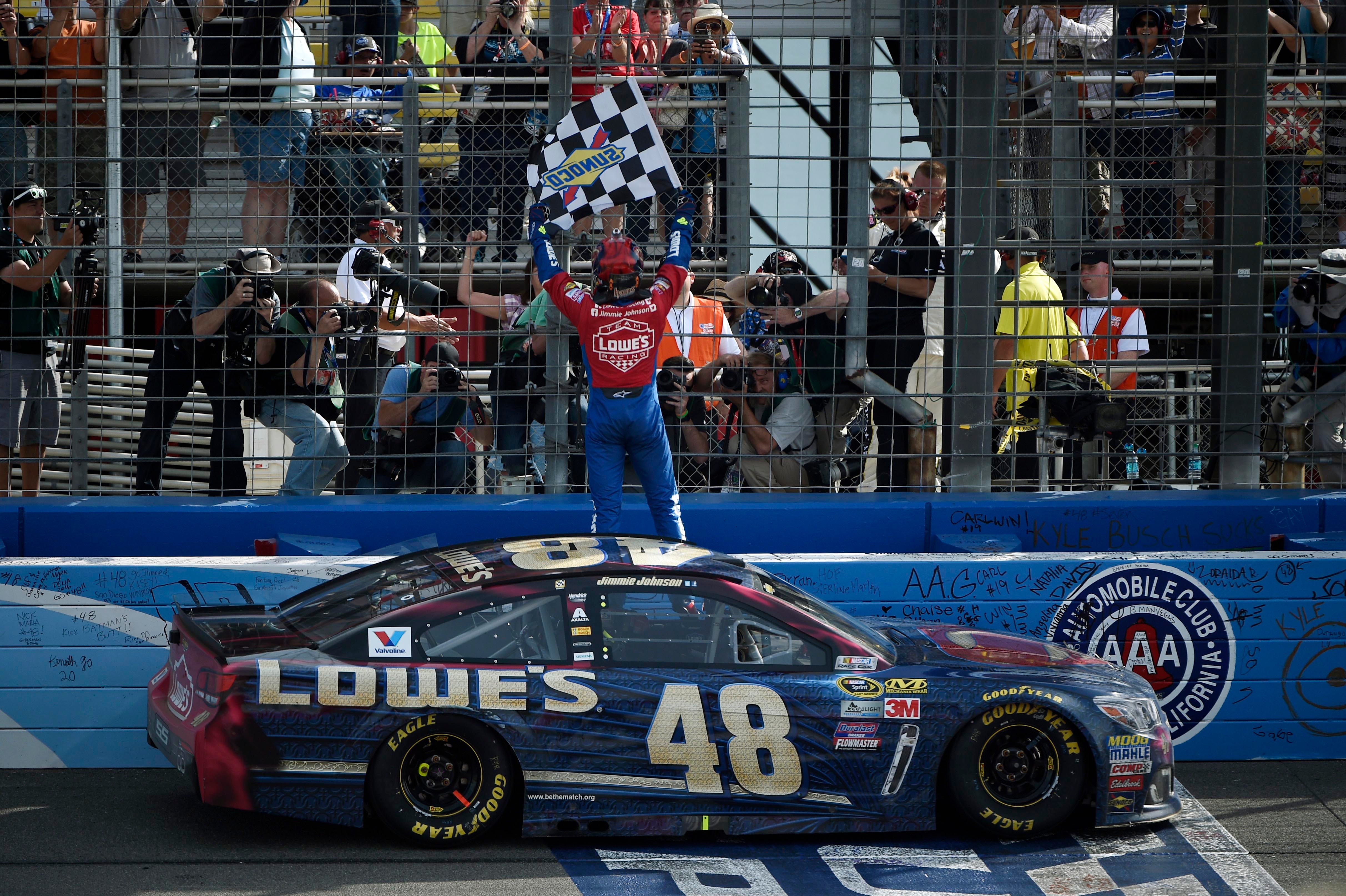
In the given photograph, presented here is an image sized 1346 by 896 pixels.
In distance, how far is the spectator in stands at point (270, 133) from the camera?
7.71m

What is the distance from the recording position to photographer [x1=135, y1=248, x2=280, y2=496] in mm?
7852

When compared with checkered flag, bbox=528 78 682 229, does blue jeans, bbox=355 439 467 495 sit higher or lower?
lower

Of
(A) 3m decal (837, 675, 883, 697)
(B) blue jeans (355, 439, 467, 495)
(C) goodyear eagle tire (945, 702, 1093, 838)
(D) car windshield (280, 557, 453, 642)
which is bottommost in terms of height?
(C) goodyear eagle tire (945, 702, 1093, 838)

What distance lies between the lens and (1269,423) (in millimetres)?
8133

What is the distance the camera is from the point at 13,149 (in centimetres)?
762

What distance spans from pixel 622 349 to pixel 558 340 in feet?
1.73

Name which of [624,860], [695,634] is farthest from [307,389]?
[624,860]

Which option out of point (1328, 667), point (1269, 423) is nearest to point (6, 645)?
point (1328, 667)

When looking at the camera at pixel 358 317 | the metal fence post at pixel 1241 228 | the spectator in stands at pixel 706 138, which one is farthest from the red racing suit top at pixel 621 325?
the metal fence post at pixel 1241 228

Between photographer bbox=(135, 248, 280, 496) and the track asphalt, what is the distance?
2.40 metres

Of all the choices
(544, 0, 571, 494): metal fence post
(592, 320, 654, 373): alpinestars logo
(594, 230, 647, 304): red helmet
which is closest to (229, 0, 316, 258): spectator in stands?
(544, 0, 571, 494): metal fence post

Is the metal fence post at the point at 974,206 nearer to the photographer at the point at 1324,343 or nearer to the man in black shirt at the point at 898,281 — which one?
the man in black shirt at the point at 898,281

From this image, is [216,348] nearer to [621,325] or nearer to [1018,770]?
[621,325]

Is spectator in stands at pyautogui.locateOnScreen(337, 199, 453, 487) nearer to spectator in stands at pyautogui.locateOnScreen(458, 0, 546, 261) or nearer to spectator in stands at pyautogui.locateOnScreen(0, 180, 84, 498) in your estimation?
spectator in stands at pyautogui.locateOnScreen(458, 0, 546, 261)
